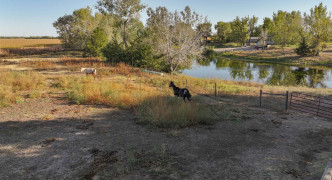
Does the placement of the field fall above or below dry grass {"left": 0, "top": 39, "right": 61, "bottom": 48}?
below

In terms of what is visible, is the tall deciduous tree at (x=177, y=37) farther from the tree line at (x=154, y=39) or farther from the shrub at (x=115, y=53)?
the shrub at (x=115, y=53)

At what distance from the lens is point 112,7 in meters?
32.7

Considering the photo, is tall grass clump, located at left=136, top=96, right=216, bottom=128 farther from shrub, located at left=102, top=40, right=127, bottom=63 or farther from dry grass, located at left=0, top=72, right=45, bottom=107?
shrub, located at left=102, top=40, right=127, bottom=63

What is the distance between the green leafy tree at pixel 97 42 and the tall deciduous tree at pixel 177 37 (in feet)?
42.8

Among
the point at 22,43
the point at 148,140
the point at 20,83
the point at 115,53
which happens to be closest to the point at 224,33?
the point at 115,53

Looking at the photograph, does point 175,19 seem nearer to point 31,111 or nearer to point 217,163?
point 31,111

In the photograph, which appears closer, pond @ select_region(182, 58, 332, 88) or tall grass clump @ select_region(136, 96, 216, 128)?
tall grass clump @ select_region(136, 96, 216, 128)

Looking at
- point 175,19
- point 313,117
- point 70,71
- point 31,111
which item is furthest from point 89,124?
point 175,19

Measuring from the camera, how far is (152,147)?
7074 mm

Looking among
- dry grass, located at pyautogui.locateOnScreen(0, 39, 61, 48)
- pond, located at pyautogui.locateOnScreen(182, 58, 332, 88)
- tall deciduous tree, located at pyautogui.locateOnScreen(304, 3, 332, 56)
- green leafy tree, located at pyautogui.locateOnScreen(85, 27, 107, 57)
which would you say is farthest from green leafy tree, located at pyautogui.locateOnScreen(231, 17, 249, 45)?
dry grass, located at pyautogui.locateOnScreen(0, 39, 61, 48)

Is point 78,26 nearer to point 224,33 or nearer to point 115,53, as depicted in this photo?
point 115,53

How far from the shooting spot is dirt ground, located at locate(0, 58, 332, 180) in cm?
558

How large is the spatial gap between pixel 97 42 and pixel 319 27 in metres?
56.8

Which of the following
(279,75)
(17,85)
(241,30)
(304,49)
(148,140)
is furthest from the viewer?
(241,30)
